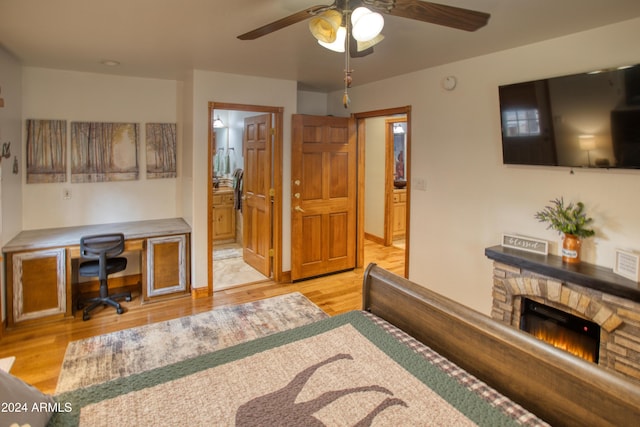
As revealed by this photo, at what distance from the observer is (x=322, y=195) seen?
4.65 meters

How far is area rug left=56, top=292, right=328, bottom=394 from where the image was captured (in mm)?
2695

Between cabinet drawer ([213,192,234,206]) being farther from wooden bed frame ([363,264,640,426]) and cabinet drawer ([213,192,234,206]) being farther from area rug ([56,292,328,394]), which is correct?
wooden bed frame ([363,264,640,426])

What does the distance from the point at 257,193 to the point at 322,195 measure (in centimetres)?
83

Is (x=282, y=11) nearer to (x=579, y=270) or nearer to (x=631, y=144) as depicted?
(x=631, y=144)

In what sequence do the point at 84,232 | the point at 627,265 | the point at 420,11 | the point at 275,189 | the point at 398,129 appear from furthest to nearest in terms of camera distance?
the point at 398,129, the point at 275,189, the point at 84,232, the point at 627,265, the point at 420,11

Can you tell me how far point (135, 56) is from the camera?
3297mm

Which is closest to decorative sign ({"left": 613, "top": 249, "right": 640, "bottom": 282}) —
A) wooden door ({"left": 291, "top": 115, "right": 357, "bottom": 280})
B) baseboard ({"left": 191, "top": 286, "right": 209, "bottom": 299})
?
wooden door ({"left": 291, "top": 115, "right": 357, "bottom": 280})

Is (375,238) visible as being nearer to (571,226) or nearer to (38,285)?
(571,226)

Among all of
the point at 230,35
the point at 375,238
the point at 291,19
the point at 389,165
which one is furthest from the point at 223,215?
the point at 291,19

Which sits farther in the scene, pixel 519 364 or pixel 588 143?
pixel 588 143

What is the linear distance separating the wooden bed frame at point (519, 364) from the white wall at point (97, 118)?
3.35 meters

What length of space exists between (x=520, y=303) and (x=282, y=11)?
2642mm

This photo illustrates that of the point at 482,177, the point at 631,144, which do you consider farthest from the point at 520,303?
the point at 631,144

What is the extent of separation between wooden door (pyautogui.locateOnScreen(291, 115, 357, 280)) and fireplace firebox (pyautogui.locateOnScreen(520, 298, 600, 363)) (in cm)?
236
